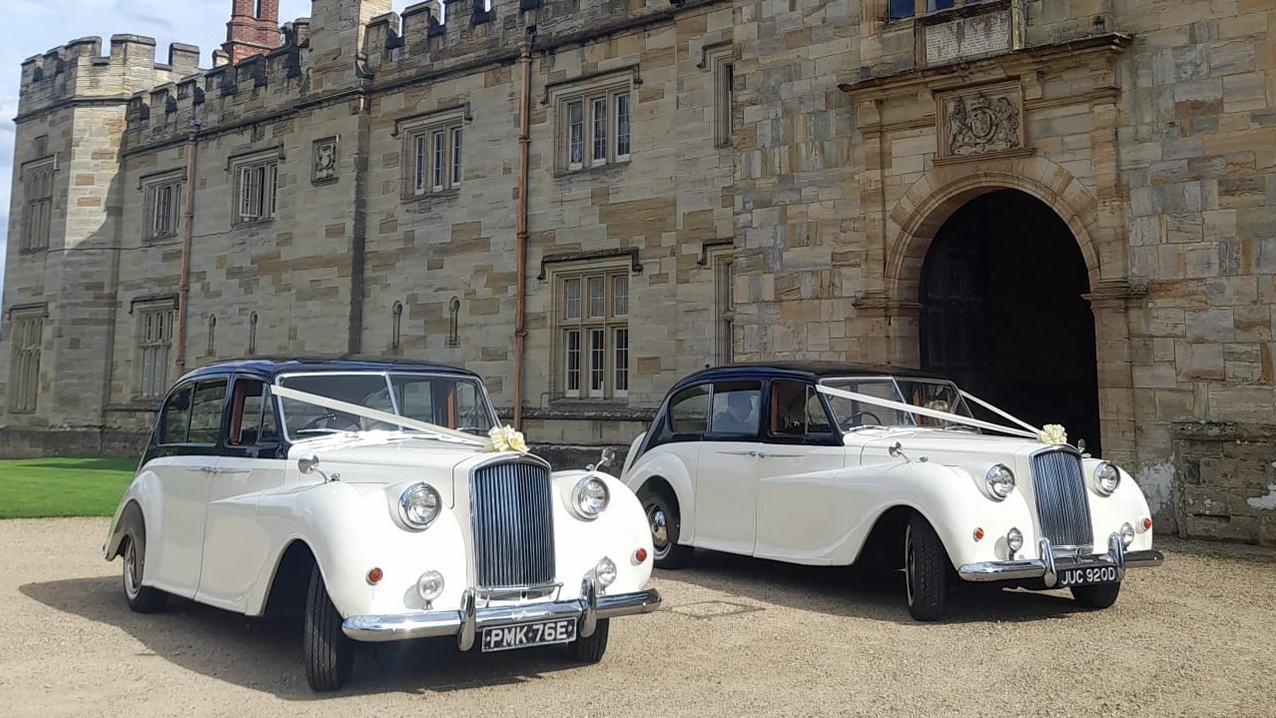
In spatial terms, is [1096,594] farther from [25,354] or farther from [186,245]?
[25,354]

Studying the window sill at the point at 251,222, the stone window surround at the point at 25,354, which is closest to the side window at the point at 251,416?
the window sill at the point at 251,222

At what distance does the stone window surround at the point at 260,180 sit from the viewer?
2094cm

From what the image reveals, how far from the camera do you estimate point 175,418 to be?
22.4ft

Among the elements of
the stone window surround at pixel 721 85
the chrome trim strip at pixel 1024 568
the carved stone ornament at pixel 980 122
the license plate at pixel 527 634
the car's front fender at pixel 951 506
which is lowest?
the license plate at pixel 527 634

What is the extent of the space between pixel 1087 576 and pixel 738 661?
2.48m

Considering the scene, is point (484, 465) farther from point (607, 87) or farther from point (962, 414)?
point (607, 87)

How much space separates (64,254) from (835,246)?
1967 centimetres

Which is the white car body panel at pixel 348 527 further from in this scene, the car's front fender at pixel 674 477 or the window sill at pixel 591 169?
the window sill at pixel 591 169

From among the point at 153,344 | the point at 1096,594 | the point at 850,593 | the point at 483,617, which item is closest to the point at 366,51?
the point at 153,344

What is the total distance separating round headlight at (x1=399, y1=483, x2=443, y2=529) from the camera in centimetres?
487

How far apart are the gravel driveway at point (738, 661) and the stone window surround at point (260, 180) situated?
46.9 feet

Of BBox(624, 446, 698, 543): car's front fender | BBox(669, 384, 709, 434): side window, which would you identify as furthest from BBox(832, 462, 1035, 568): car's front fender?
BBox(669, 384, 709, 434): side window

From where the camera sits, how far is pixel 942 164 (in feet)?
37.0

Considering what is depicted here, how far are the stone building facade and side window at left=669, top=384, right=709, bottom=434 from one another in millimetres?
3197
